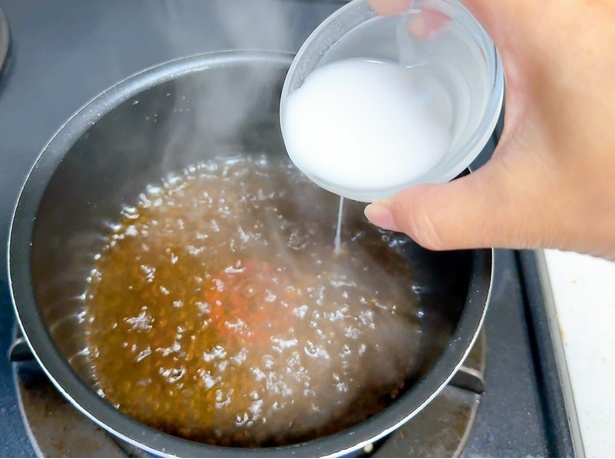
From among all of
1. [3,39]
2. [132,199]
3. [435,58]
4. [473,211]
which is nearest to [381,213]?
[473,211]

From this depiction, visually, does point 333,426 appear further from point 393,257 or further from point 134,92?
point 134,92

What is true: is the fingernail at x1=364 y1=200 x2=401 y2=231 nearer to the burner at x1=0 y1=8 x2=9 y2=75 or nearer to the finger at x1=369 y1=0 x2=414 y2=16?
the finger at x1=369 y1=0 x2=414 y2=16

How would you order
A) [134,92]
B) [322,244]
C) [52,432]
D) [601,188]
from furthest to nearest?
[322,244] < [134,92] < [52,432] < [601,188]

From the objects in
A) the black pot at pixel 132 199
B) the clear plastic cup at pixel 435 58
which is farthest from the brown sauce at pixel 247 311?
the clear plastic cup at pixel 435 58

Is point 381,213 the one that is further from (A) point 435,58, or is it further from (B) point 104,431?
(B) point 104,431

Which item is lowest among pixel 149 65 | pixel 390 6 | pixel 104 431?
pixel 104 431

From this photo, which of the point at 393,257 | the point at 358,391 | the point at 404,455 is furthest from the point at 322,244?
the point at 404,455
